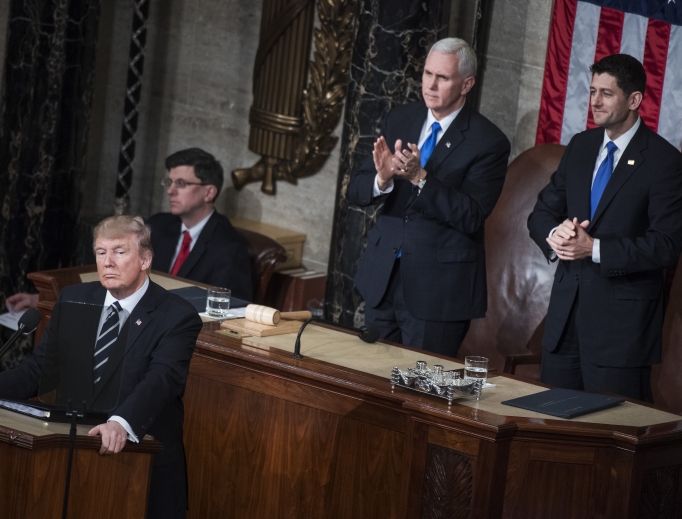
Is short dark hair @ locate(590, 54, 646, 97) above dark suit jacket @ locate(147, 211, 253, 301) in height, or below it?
above

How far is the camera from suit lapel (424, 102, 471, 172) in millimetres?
4645

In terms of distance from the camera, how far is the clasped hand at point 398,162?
437cm

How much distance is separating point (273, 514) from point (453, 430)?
98 cm

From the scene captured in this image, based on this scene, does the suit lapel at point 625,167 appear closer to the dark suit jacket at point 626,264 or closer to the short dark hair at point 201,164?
the dark suit jacket at point 626,264

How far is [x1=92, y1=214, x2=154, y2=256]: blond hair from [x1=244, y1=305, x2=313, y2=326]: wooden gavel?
832mm

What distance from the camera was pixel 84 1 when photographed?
6.69 meters

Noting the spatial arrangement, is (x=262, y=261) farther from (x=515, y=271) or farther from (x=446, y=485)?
(x=446, y=485)

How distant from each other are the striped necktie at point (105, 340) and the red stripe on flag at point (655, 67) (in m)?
3.28

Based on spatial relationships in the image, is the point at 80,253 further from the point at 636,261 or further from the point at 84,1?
the point at 636,261

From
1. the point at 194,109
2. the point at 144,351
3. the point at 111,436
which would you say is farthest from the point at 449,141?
the point at 194,109

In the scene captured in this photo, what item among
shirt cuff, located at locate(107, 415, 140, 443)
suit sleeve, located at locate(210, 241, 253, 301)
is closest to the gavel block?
shirt cuff, located at locate(107, 415, 140, 443)

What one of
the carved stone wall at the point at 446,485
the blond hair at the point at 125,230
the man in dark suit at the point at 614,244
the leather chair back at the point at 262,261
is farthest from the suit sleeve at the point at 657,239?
the leather chair back at the point at 262,261

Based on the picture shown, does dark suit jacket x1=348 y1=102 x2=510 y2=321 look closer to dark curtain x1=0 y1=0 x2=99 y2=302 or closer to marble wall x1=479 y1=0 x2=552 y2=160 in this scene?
marble wall x1=479 y1=0 x2=552 y2=160

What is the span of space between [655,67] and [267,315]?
98.6 inches
